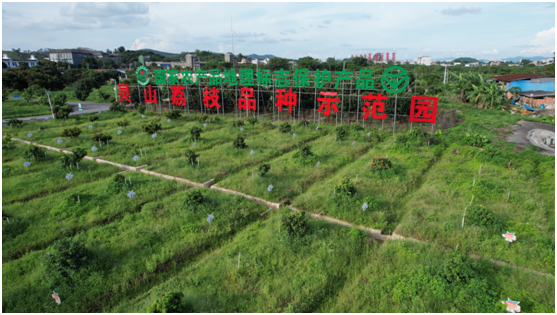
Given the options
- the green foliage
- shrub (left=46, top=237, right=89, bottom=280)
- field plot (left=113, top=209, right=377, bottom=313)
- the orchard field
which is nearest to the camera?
field plot (left=113, top=209, right=377, bottom=313)

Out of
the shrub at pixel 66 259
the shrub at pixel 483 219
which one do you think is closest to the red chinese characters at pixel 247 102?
the shrub at pixel 483 219

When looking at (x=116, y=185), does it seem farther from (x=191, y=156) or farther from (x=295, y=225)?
(x=295, y=225)

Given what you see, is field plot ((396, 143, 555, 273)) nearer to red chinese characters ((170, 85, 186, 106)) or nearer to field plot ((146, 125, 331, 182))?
field plot ((146, 125, 331, 182))

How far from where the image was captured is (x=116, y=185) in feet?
34.0

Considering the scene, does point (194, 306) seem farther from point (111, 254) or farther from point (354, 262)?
point (354, 262)

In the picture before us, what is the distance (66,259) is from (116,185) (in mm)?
4436

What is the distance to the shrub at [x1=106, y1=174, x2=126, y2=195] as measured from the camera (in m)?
10.2

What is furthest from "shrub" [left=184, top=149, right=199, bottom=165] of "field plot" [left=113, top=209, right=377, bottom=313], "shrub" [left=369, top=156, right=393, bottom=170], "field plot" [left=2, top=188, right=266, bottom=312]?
"shrub" [left=369, top=156, right=393, bottom=170]

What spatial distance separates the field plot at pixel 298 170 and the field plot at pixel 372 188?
49 cm

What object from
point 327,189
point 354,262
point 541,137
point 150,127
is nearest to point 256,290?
point 354,262

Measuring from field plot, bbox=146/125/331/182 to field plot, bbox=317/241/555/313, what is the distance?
7263 mm

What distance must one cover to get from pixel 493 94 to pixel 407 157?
1914cm

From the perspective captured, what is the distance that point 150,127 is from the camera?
58.2ft

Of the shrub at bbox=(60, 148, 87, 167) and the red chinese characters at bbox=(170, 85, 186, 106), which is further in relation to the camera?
the red chinese characters at bbox=(170, 85, 186, 106)
